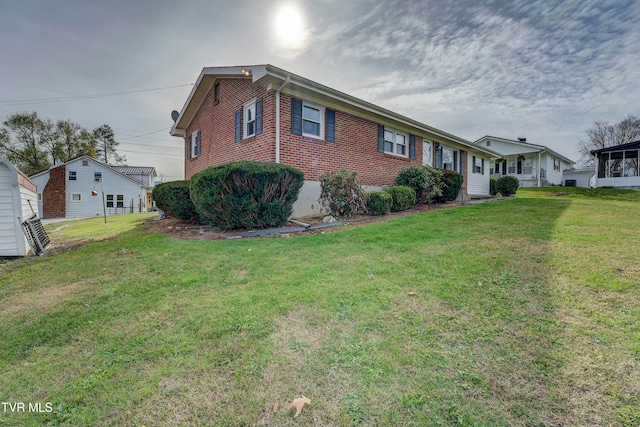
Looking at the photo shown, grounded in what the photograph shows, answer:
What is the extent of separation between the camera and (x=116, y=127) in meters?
42.4

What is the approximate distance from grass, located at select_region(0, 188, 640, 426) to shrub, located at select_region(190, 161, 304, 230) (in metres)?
2.52

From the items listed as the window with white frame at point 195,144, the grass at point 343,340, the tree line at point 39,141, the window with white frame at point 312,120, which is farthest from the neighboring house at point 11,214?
the tree line at point 39,141

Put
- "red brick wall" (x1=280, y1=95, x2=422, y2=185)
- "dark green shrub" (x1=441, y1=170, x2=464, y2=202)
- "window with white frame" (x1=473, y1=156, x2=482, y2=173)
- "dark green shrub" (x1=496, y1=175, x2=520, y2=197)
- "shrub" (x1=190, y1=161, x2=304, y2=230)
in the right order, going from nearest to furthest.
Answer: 1. "shrub" (x1=190, y1=161, x2=304, y2=230)
2. "red brick wall" (x1=280, y1=95, x2=422, y2=185)
3. "dark green shrub" (x1=441, y1=170, x2=464, y2=202)
4. "dark green shrub" (x1=496, y1=175, x2=520, y2=197)
5. "window with white frame" (x1=473, y1=156, x2=482, y2=173)

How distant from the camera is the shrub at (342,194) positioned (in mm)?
8367

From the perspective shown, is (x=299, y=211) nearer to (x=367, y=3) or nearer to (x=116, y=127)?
(x=367, y=3)

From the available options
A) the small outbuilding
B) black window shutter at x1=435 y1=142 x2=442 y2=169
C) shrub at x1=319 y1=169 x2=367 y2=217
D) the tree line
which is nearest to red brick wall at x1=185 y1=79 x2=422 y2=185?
shrub at x1=319 y1=169 x2=367 y2=217

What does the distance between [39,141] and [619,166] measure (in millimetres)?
60893

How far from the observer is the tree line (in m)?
31.2

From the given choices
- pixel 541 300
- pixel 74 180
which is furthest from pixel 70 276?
pixel 74 180

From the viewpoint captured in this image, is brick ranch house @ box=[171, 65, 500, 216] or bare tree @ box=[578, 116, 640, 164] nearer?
brick ranch house @ box=[171, 65, 500, 216]

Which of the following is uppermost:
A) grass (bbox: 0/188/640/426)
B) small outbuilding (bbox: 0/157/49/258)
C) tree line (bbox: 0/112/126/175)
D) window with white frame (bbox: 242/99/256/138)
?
tree line (bbox: 0/112/126/175)

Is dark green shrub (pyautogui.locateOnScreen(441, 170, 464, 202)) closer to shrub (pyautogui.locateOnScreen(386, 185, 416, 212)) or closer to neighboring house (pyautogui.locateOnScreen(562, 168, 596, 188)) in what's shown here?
shrub (pyautogui.locateOnScreen(386, 185, 416, 212))

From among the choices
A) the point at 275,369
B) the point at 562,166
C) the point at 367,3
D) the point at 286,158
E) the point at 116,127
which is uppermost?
the point at 116,127

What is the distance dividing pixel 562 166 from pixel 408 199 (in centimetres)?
3287
